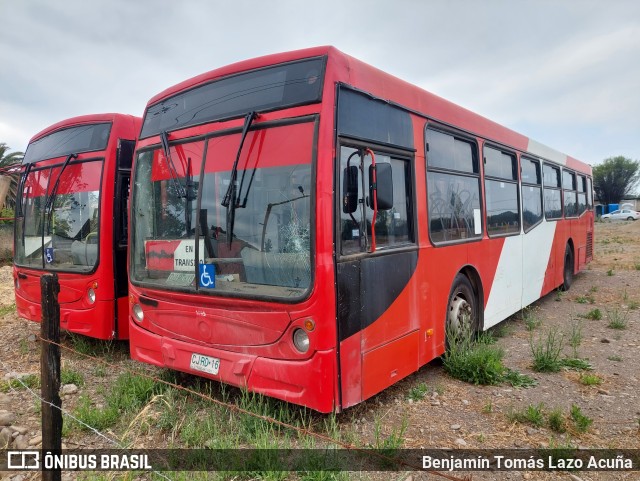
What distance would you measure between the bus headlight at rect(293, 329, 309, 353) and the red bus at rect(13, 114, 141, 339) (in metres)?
3.04

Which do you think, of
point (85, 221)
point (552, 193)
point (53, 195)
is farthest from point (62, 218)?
point (552, 193)

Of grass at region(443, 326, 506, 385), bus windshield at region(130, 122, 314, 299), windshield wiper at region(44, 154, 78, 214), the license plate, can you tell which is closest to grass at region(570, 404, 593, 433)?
grass at region(443, 326, 506, 385)

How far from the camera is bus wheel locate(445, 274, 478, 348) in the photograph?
5246mm

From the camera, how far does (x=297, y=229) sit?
3553mm

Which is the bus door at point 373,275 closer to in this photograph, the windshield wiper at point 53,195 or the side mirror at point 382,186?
the side mirror at point 382,186

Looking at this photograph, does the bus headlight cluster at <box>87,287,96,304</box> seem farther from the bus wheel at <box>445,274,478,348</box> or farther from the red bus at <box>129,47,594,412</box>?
the bus wheel at <box>445,274,478,348</box>

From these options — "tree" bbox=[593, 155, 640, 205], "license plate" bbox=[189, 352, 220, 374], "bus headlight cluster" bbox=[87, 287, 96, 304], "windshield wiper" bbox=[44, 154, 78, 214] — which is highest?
"tree" bbox=[593, 155, 640, 205]

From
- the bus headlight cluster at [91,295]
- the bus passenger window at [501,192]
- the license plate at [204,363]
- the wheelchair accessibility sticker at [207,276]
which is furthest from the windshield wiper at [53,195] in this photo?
the bus passenger window at [501,192]

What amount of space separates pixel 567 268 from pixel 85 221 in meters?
9.71

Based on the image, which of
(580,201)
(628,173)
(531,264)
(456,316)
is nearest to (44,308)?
(456,316)

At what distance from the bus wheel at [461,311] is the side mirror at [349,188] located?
2.19 metres

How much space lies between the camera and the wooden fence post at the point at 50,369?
2980mm

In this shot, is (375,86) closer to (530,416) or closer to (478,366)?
(478,366)

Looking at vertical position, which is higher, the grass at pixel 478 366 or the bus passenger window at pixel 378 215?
the bus passenger window at pixel 378 215
